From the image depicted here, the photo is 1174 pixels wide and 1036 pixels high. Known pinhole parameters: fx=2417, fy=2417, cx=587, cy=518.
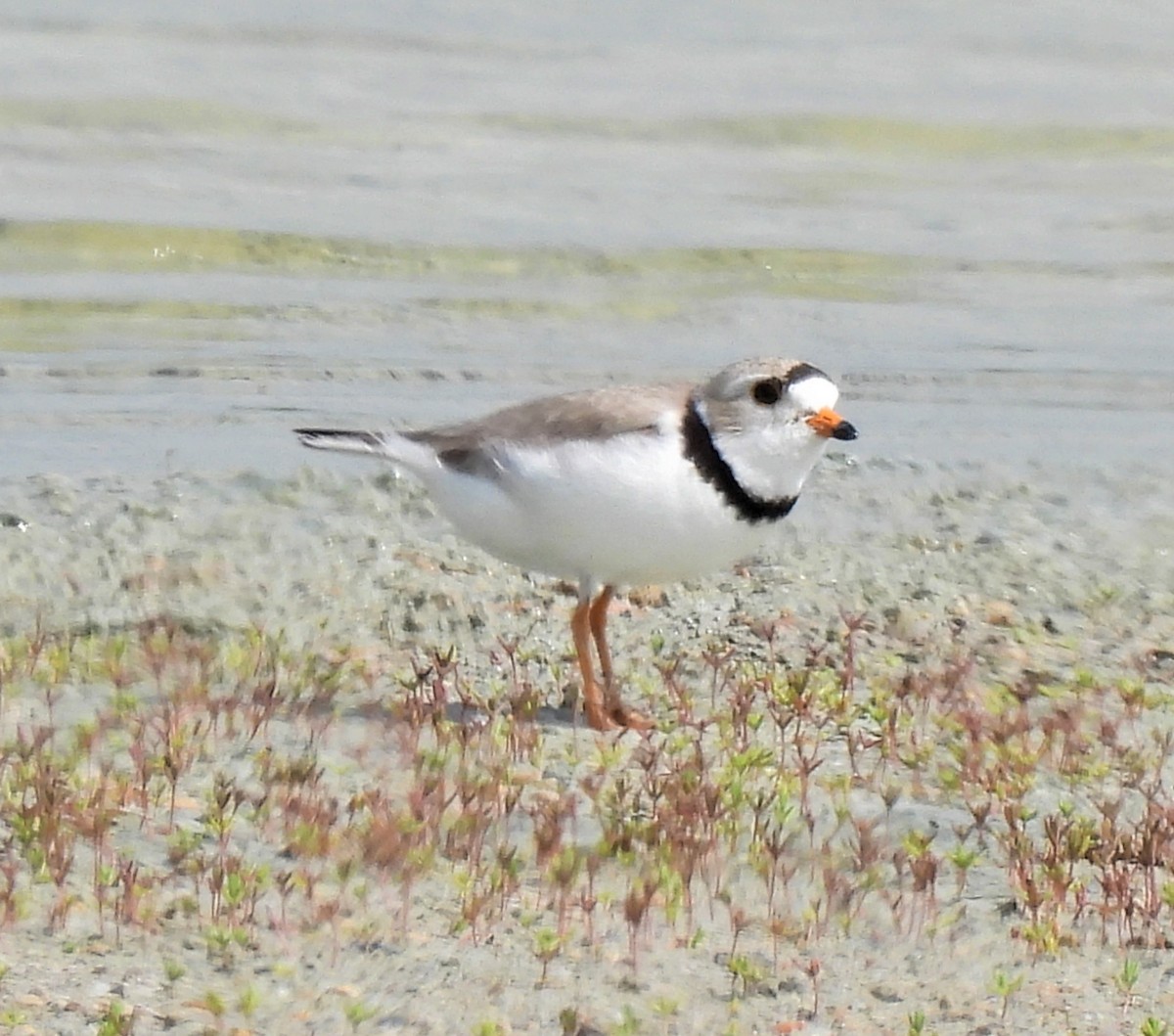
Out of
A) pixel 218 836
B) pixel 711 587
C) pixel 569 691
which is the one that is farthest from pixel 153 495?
pixel 218 836

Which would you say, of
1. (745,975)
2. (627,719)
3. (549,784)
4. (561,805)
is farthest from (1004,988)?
(627,719)

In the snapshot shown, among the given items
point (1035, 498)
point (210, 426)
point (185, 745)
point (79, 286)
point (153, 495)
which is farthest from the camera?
point (79, 286)

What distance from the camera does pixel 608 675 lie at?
7.06 m

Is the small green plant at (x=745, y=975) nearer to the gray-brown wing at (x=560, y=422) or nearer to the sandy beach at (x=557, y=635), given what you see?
the sandy beach at (x=557, y=635)

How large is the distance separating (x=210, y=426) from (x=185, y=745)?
566 centimetres

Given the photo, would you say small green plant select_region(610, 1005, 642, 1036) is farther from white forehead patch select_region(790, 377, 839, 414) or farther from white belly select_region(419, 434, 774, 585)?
white forehead patch select_region(790, 377, 839, 414)

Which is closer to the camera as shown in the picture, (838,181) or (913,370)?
(913,370)

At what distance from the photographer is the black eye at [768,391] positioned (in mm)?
6785

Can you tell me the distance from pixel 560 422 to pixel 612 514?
13.6 inches

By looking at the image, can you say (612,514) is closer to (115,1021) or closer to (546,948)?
(546,948)

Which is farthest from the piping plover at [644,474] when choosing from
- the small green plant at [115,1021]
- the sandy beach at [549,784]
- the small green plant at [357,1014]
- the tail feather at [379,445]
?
the small green plant at [115,1021]

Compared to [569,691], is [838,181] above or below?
above

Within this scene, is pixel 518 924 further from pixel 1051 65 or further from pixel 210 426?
pixel 1051 65

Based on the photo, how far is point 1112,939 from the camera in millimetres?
5375
